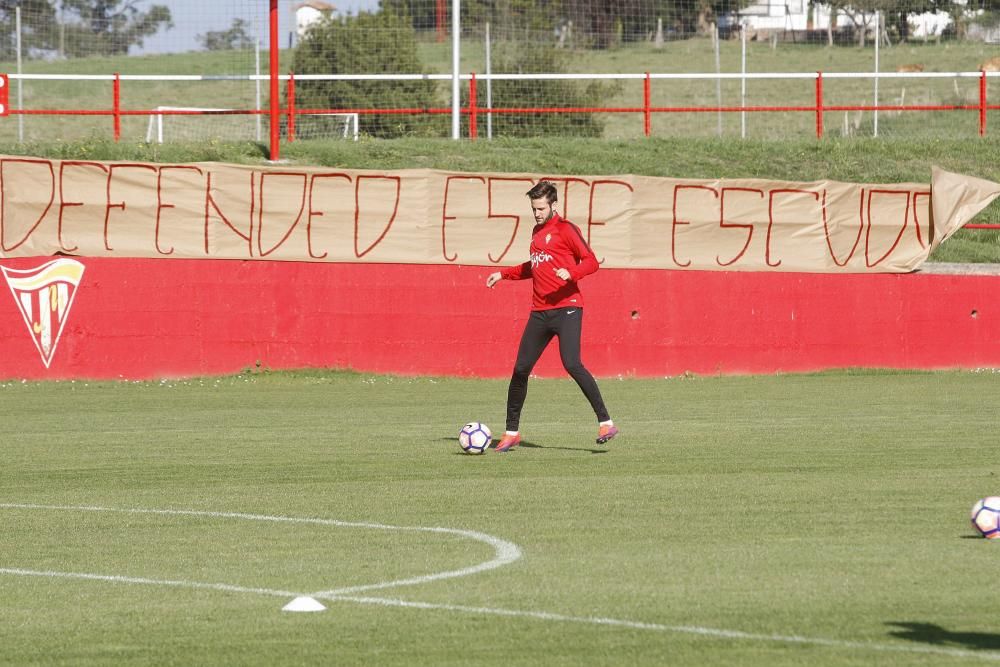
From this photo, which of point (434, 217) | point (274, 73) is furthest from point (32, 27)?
point (434, 217)

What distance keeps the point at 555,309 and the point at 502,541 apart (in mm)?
4319

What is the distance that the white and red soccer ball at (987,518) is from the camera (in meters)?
7.99

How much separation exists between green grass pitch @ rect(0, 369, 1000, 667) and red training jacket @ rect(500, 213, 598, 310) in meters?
1.23

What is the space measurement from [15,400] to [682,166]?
44.7ft

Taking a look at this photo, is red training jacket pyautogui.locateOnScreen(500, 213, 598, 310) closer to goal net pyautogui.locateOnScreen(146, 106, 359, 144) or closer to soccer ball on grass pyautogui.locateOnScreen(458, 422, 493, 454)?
soccer ball on grass pyautogui.locateOnScreen(458, 422, 493, 454)

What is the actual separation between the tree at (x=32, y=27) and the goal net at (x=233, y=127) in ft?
10.8

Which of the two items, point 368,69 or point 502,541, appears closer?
point 502,541

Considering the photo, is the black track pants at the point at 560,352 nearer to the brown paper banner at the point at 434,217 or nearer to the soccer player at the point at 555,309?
the soccer player at the point at 555,309

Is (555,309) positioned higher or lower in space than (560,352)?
higher

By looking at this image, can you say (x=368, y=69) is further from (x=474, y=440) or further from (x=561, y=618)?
(x=561, y=618)

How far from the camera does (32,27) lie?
3512 cm

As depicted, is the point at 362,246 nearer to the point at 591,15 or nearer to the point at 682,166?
the point at 682,166

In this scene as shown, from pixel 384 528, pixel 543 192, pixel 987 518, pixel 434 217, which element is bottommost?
pixel 384 528

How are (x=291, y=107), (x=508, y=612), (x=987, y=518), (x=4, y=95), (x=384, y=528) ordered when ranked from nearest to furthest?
(x=508, y=612) < (x=987, y=518) < (x=384, y=528) < (x=4, y=95) < (x=291, y=107)
